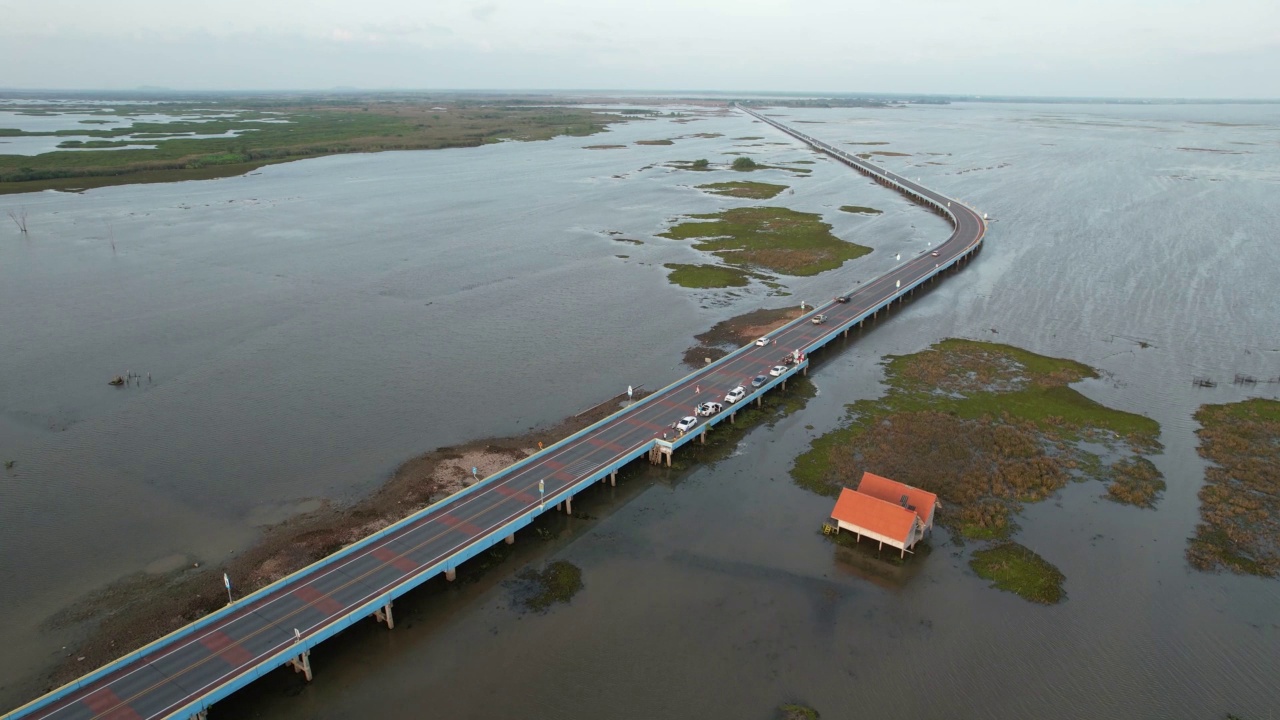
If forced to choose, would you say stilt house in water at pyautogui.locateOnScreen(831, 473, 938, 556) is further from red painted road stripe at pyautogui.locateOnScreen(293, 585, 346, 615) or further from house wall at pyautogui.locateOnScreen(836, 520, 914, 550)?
red painted road stripe at pyautogui.locateOnScreen(293, 585, 346, 615)

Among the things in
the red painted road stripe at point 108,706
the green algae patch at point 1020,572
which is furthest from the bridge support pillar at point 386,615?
the green algae patch at point 1020,572

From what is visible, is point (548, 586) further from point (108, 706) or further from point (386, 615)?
point (108, 706)

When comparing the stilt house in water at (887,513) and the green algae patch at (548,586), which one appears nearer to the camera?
the green algae patch at (548,586)

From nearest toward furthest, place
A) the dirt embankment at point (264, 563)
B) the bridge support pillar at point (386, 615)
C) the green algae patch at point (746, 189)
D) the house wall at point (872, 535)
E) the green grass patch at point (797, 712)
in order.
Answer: the green grass patch at point (797, 712) → the dirt embankment at point (264, 563) → the bridge support pillar at point (386, 615) → the house wall at point (872, 535) → the green algae patch at point (746, 189)

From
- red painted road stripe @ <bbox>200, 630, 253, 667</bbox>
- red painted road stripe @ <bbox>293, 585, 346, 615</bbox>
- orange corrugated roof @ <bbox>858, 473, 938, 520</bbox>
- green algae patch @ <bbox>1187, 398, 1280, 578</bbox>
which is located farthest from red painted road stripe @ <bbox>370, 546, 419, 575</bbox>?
green algae patch @ <bbox>1187, 398, 1280, 578</bbox>

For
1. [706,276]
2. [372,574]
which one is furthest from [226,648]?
[706,276]

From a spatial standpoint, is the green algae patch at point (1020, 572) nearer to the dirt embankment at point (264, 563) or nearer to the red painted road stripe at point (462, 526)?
the red painted road stripe at point (462, 526)

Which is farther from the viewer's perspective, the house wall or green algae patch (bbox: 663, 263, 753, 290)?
green algae patch (bbox: 663, 263, 753, 290)
